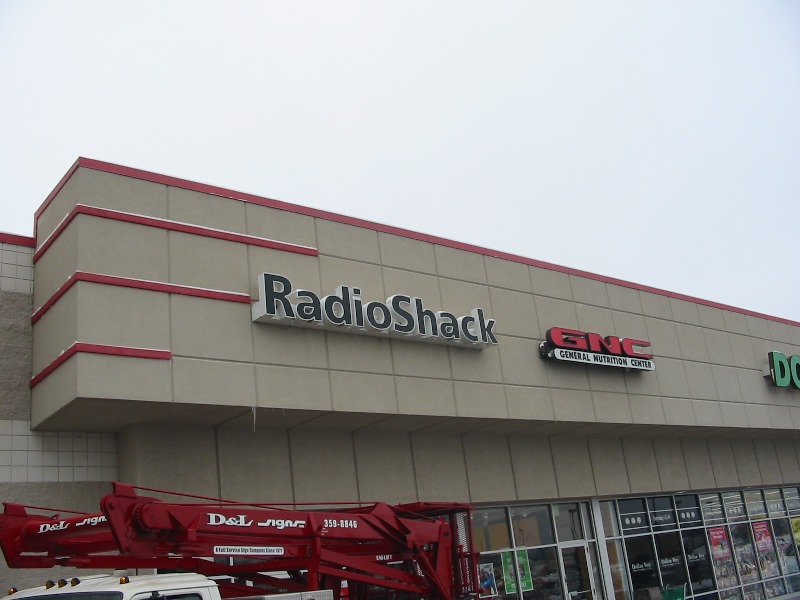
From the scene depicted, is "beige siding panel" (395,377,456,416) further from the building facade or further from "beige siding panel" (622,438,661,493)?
"beige siding panel" (622,438,661,493)

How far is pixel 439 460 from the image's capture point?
18.7m

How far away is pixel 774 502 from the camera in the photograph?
2855cm

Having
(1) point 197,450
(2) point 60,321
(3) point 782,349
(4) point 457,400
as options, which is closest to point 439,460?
(4) point 457,400

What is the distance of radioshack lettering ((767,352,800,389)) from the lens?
1037 inches

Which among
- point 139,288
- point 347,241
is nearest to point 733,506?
point 347,241

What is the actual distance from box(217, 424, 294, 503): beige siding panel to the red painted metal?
4972 mm

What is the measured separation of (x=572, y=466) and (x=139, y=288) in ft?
40.1

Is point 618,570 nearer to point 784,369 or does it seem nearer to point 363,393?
point 784,369

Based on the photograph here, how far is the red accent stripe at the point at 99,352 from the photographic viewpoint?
1296 centimetres

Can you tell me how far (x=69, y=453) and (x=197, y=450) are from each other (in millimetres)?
2090

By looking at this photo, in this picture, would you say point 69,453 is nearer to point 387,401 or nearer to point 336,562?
point 387,401

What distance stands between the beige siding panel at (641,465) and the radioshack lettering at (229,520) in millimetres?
16035

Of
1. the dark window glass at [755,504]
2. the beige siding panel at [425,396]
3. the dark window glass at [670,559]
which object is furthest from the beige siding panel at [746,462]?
the beige siding panel at [425,396]

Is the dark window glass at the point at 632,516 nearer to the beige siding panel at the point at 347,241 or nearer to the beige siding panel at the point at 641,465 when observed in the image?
the beige siding panel at the point at 641,465
